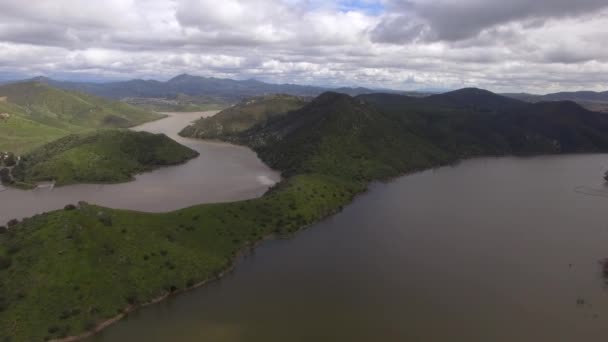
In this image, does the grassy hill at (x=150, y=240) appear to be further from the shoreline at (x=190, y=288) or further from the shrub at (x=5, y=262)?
the shoreline at (x=190, y=288)

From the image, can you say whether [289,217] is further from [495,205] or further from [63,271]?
[495,205]

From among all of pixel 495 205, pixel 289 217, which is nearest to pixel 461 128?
pixel 495 205

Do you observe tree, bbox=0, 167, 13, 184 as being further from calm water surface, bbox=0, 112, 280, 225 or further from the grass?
the grass

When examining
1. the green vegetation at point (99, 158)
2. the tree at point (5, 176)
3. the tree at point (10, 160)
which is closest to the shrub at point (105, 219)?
the green vegetation at point (99, 158)

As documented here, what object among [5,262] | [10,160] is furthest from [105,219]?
[10,160]

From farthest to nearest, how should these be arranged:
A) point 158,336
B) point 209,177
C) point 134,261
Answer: point 209,177 → point 134,261 → point 158,336

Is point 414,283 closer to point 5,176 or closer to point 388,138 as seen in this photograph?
point 388,138
